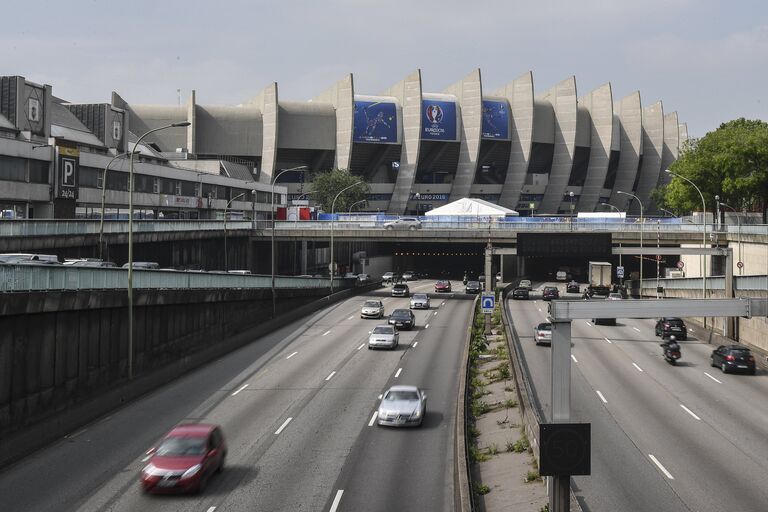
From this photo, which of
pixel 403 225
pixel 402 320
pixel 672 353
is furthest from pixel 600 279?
pixel 672 353

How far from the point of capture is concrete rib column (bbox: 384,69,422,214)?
446 ft

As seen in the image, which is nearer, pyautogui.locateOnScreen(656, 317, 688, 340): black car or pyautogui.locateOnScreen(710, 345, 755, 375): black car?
pyautogui.locateOnScreen(710, 345, 755, 375): black car

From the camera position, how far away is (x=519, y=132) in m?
147

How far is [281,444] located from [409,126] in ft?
383

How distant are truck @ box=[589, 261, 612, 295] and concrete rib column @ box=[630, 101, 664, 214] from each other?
107 meters

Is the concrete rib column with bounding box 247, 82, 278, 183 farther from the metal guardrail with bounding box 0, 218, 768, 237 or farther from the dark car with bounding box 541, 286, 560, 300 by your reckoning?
the dark car with bounding box 541, 286, 560, 300

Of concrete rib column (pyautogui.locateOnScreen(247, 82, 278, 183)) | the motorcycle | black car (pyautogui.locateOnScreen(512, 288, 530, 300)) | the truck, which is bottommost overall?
the motorcycle

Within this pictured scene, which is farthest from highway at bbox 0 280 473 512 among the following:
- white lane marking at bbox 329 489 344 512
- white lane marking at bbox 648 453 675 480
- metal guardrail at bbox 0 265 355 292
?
white lane marking at bbox 648 453 675 480

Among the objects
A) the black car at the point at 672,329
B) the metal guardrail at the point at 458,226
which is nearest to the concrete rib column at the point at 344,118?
the metal guardrail at the point at 458,226

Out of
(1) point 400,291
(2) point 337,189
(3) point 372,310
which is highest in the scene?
(2) point 337,189

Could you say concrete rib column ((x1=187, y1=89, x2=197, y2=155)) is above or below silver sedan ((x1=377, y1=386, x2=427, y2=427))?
above

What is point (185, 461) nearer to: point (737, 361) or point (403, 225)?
point (737, 361)

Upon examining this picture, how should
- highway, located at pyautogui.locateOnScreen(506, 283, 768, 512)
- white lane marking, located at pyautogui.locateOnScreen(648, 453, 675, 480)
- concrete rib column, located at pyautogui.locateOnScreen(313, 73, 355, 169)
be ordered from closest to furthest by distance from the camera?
highway, located at pyautogui.locateOnScreen(506, 283, 768, 512) → white lane marking, located at pyautogui.locateOnScreen(648, 453, 675, 480) → concrete rib column, located at pyautogui.locateOnScreen(313, 73, 355, 169)

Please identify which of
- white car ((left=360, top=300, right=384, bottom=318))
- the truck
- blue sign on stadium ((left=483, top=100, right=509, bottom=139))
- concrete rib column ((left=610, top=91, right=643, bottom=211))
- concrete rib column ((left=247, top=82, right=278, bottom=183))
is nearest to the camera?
white car ((left=360, top=300, right=384, bottom=318))
